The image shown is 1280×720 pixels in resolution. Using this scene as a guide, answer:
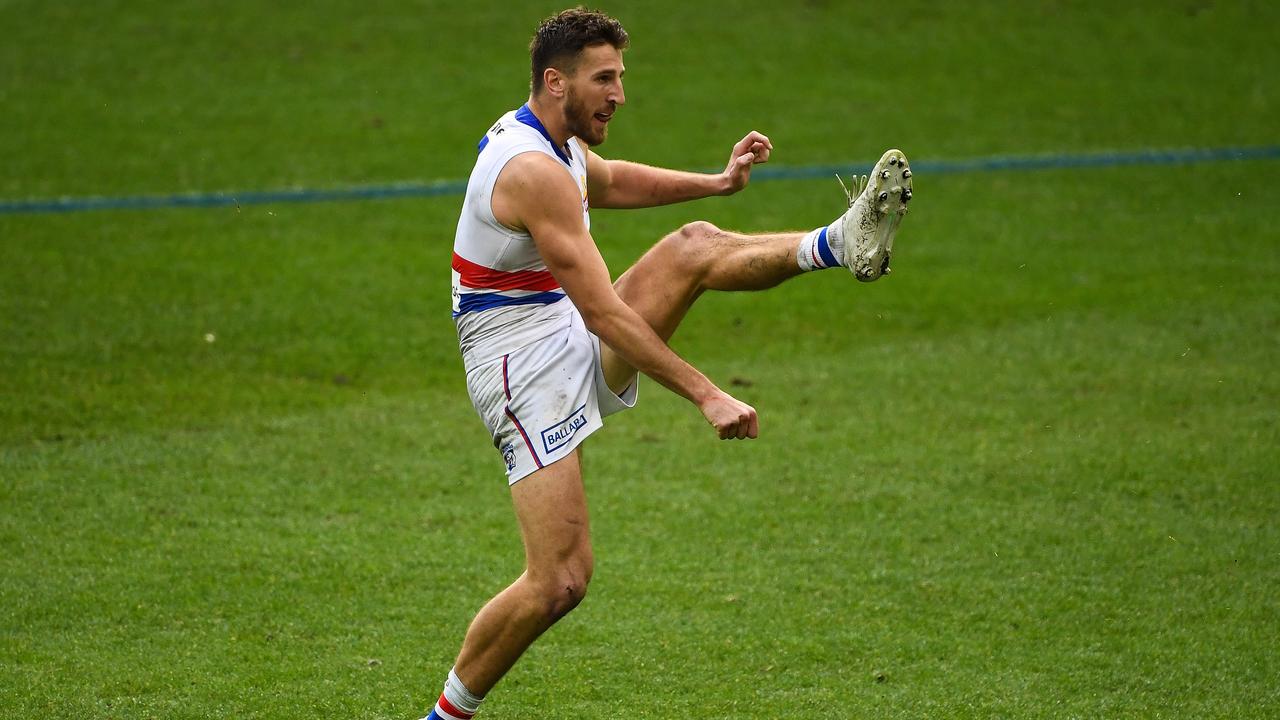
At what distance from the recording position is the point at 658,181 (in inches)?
211

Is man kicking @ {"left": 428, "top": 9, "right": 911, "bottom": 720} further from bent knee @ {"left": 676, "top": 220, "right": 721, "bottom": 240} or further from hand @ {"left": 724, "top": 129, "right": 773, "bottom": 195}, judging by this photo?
hand @ {"left": 724, "top": 129, "right": 773, "bottom": 195}

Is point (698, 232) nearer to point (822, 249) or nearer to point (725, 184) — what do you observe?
point (822, 249)

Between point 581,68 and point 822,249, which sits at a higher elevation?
point 581,68

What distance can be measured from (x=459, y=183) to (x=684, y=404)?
5073 millimetres

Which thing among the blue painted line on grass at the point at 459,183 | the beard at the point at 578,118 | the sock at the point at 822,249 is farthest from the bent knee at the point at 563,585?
the blue painted line on grass at the point at 459,183

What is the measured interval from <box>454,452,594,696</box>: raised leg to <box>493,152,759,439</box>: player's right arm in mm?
470

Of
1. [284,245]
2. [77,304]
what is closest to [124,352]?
[77,304]

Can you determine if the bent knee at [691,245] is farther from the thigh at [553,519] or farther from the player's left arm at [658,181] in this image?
the thigh at [553,519]

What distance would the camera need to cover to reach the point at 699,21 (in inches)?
671

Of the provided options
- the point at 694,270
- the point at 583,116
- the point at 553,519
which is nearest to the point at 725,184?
the point at 694,270

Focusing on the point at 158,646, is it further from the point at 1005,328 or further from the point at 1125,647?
the point at 1005,328

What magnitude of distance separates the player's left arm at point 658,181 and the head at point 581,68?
50cm

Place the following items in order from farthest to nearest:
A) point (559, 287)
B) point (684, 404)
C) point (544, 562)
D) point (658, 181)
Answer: point (684, 404) → point (658, 181) → point (559, 287) → point (544, 562)

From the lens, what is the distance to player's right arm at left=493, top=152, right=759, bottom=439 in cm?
→ 431
